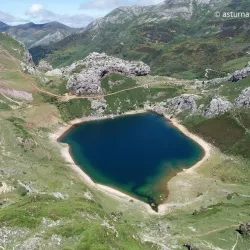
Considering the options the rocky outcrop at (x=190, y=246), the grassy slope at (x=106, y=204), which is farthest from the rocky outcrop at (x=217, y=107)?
the rocky outcrop at (x=190, y=246)

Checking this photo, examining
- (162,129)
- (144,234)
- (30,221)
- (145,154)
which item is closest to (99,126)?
(162,129)

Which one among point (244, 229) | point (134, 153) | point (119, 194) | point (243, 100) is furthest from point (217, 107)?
point (244, 229)

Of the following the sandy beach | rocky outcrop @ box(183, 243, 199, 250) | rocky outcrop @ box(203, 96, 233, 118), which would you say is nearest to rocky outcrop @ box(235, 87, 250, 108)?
rocky outcrop @ box(203, 96, 233, 118)

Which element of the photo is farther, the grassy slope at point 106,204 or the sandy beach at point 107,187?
the sandy beach at point 107,187

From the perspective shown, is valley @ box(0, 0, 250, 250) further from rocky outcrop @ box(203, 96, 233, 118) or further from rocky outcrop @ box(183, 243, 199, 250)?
rocky outcrop @ box(203, 96, 233, 118)

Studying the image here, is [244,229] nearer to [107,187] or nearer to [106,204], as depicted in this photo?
[106,204]

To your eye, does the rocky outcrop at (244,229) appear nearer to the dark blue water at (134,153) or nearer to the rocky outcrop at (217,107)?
the dark blue water at (134,153)
